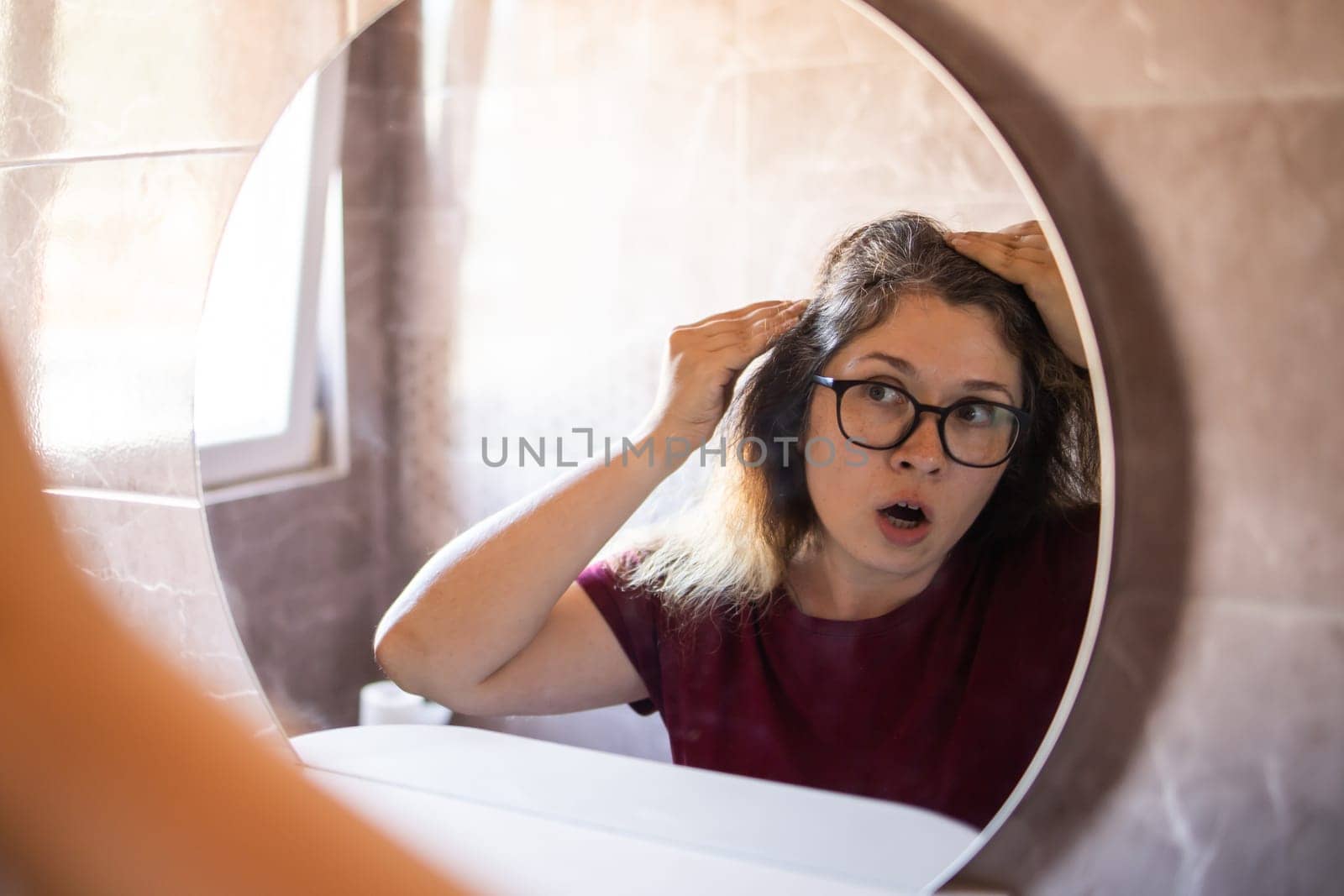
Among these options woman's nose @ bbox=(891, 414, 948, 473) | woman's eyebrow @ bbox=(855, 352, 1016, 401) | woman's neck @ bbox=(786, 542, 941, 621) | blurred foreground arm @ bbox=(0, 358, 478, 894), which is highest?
woman's eyebrow @ bbox=(855, 352, 1016, 401)

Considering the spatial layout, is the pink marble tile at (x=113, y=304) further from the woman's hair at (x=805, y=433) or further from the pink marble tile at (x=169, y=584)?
the woman's hair at (x=805, y=433)

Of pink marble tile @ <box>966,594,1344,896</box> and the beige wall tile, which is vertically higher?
the beige wall tile

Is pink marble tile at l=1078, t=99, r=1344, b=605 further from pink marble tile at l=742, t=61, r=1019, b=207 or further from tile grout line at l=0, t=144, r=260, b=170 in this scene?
tile grout line at l=0, t=144, r=260, b=170

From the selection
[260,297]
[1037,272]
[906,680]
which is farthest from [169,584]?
[1037,272]

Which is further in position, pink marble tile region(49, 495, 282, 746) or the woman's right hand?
pink marble tile region(49, 495, 282, 746)

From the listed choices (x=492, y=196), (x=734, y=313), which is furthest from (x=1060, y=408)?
(x=492, y=196)

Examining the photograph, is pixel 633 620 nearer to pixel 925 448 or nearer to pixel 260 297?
pixel 925 448

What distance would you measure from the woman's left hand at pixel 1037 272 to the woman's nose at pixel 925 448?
0.08m

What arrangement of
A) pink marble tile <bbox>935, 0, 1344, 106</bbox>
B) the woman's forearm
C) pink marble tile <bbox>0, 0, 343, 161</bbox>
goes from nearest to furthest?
pink marble tile <bbox>935, 0, 1344, 106</bbox> < the woman's forearm < pink marble tile <bbox>0, 0, 343, 161</bbox>

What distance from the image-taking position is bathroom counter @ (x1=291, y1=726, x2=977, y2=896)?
1.94 feet

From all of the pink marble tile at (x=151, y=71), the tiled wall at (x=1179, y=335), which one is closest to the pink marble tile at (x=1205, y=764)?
the tiled wall at (x=1179, y=335)

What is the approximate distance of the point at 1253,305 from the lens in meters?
0.53

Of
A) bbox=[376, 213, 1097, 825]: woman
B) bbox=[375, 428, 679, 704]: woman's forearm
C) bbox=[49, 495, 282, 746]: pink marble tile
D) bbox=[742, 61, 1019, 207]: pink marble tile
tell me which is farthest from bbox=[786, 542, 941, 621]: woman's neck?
bbox=[49, 495, 282, 746]: pink marble tile

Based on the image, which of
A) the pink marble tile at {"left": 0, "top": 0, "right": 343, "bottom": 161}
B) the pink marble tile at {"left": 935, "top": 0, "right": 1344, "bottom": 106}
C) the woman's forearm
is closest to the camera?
the pink marble tile at {"left": 935, "top": 0, "right": 1344, "bottom": 106}
